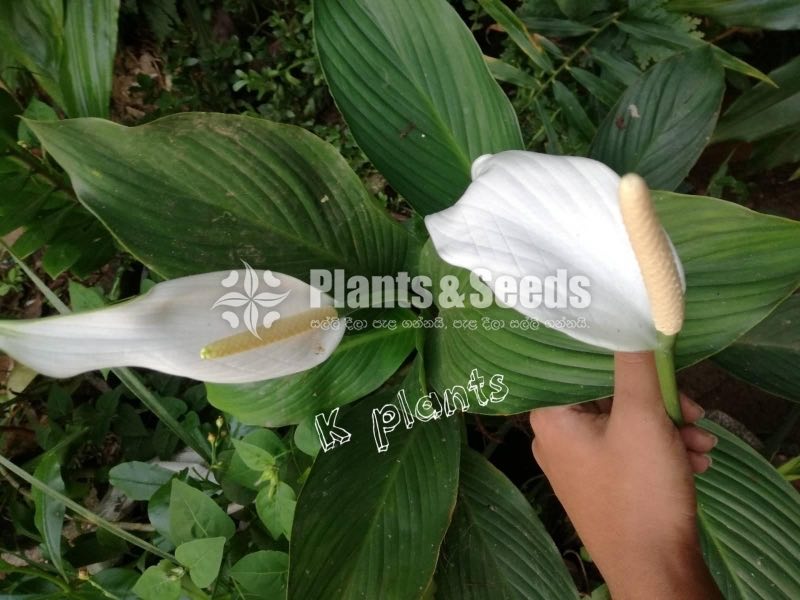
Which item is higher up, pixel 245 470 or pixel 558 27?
pixel 558 27

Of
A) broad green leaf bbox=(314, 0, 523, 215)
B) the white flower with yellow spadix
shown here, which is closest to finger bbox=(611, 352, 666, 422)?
the white flower with yellow spadix

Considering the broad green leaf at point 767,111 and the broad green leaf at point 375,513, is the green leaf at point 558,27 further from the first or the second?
the broad green leaf at point 375,513

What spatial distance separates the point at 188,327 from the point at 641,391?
0.40 m

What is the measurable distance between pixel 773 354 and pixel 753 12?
0.52 meters

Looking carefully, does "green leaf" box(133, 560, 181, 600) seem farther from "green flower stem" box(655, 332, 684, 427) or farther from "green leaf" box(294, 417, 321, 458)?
"green flower stem" box(655, 332, 684, 427)

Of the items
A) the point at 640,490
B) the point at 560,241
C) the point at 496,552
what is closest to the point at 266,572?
the point at 496,552

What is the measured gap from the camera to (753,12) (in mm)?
907

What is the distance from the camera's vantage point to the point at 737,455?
0.87 meters

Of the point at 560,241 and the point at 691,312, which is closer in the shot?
the point at 560,241

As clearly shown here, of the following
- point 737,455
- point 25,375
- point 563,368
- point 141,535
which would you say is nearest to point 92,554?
point 141,535

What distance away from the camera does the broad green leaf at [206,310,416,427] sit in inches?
32.1

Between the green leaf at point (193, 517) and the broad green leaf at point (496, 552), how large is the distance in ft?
1.08

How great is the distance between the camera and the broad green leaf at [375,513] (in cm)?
72

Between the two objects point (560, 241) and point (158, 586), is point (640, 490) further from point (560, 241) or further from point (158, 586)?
point (158, 586)
